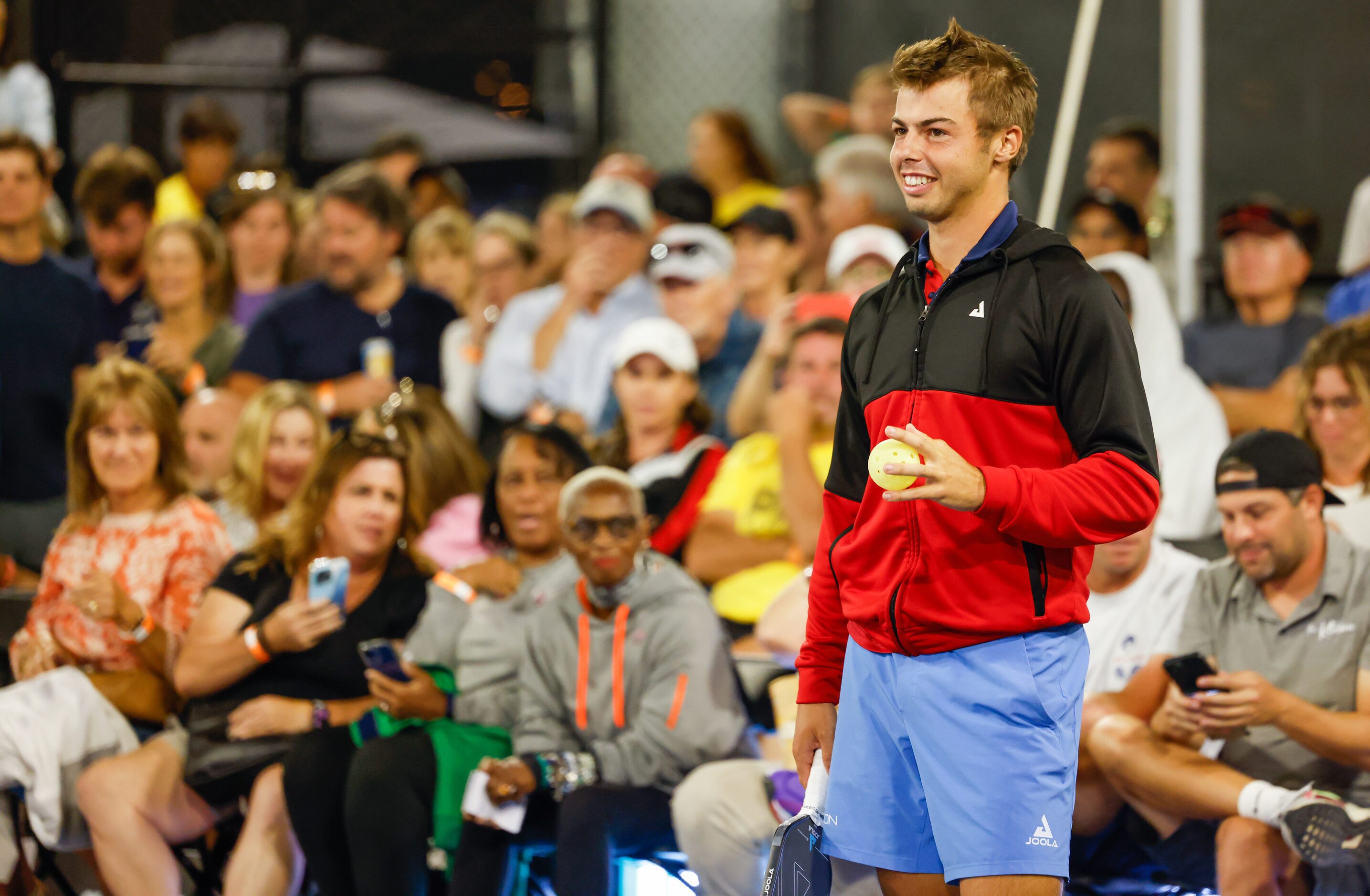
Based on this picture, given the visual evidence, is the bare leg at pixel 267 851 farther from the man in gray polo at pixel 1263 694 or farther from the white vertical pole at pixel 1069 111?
the white vertical pole at pixel 1069 111

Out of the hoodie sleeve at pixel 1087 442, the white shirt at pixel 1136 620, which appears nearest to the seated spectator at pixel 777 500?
the white shirt at pixel 1136 620

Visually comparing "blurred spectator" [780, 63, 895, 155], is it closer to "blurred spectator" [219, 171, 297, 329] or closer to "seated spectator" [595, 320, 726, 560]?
"seated spectator" [595, 320, 726, 560]

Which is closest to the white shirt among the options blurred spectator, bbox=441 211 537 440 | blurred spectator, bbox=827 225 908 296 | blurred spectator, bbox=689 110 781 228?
blurred spectator, bbox=827 225 908 296

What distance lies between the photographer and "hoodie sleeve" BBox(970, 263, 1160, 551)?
167cm

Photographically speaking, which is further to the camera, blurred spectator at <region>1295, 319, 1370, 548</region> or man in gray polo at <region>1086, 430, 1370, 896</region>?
blurred spectator at <region>1295, 319, 1370, 548</region>

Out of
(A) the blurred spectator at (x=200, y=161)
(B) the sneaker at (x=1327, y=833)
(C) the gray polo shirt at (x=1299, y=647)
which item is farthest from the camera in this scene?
(A) the blurred spectator at (x=200, y=161)

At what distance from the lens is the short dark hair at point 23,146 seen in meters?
5.27

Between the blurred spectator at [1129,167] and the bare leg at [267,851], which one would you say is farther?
the blurred spectator at [1129,167]

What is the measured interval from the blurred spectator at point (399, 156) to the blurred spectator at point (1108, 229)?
3.40m

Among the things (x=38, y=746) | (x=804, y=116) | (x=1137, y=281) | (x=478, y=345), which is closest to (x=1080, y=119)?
(x=804, y=116)

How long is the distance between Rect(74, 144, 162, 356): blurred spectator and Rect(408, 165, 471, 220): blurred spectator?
133 centimetres

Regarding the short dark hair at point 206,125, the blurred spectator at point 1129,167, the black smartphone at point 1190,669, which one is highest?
the short dark hair at point 206,125

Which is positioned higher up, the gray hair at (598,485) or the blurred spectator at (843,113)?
the blurred spectator at (843,113)

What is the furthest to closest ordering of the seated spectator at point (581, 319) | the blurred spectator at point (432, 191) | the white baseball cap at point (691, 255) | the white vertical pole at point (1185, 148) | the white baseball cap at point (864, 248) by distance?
the blurred spectator at point (432, 191), the seated spectator at point (581, 319), the white baseball cap at point (691, 255), the white vertical pole at point (1185, 148), the white baseball cap at point (864, 248)
